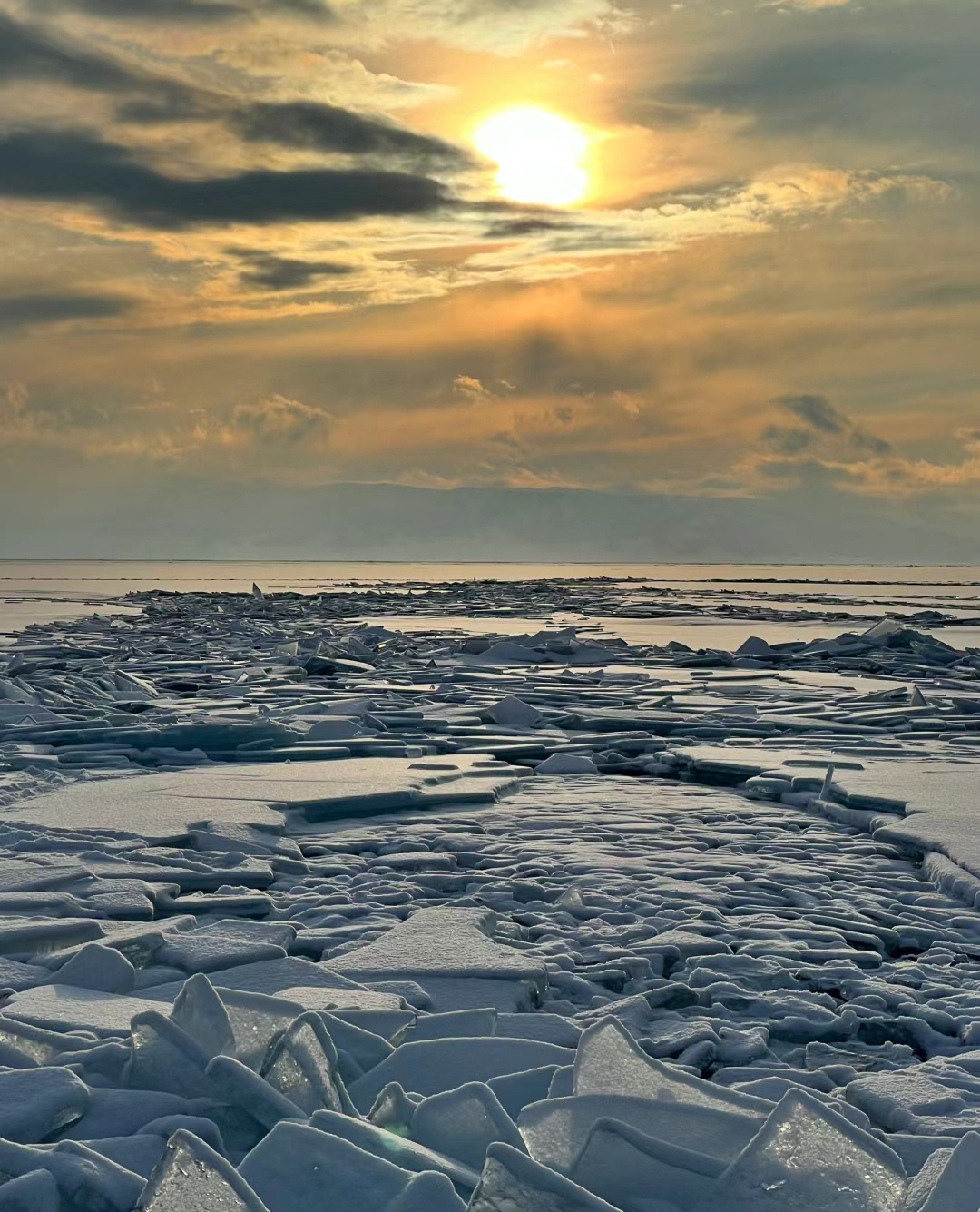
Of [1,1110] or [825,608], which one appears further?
[825,608]

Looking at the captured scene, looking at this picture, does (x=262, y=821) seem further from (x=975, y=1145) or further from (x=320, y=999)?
(x=975, y=1145)

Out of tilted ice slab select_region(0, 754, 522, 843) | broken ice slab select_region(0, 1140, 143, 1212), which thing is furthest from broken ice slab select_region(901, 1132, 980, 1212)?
tilted ice slab select_region(0, 754, 522, 843)

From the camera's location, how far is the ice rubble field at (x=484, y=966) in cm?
179

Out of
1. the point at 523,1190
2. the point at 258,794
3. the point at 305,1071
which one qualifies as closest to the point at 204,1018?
the point at 305,1071

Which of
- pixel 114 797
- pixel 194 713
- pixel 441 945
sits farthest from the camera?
pixel 194 713

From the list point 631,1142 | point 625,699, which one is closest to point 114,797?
point 631,1142

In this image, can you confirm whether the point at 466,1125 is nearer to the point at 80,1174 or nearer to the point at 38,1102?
the point at 80,1174

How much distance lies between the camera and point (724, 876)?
408 cm

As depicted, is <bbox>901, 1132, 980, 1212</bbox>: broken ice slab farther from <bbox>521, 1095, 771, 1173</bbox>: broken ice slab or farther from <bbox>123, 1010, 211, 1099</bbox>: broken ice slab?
<bbox>123, 1010, 211, 1099</bbox>: broken ice slab

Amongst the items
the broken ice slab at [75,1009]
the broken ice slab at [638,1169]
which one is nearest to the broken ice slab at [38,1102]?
the broken ice slab at [75,1009]

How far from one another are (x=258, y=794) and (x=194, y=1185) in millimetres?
3826

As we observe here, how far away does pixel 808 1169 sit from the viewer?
178 centimetres

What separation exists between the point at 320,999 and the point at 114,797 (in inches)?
114

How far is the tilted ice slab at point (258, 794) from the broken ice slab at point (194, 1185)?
2928 mm
